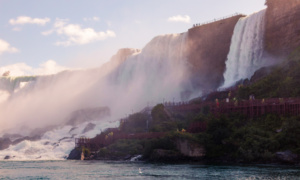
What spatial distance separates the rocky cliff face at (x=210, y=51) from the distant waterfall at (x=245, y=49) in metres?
4.87

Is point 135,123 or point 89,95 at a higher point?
point 89,95

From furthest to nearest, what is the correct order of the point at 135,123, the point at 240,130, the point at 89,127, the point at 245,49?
1. the point at 89,127
2. the point at 245,49
3. the point at 135,123
4. the point at 240,130

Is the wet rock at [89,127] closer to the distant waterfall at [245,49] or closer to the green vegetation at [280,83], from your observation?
the distant waterfall at [245,49]

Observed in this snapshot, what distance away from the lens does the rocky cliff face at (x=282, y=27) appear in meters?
63.9

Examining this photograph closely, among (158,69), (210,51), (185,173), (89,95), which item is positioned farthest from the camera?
(89,95)

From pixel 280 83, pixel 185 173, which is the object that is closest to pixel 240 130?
pixel 280 83

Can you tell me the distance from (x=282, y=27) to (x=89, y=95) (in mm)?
54626

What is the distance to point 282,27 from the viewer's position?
66.1 meters

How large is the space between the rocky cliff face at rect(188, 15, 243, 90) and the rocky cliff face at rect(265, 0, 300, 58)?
37.1 ft

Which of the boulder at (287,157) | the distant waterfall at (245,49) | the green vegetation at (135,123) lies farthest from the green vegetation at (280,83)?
the green vegetation at (135,123)

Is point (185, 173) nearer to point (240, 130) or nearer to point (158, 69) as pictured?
point (240, 130)

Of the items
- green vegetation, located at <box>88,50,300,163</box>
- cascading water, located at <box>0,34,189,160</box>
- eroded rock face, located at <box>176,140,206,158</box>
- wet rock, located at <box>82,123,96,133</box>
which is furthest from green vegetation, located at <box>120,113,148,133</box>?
eroded rock face, located at <box>176,140,206,158</box>

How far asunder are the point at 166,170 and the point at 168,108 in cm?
3033

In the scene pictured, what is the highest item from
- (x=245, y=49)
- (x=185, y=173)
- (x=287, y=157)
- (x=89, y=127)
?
(x=245, y=49)
